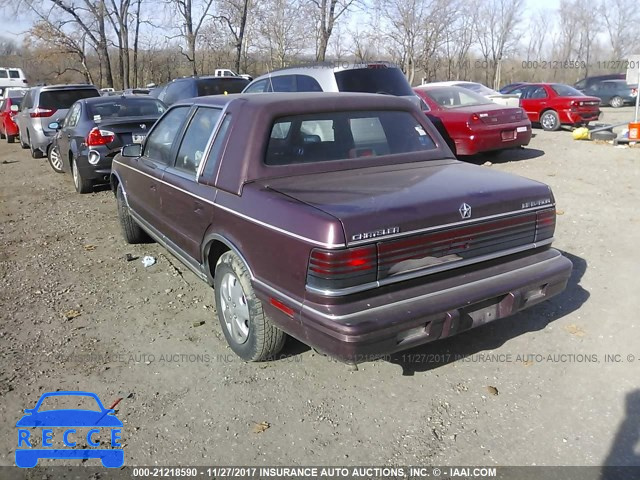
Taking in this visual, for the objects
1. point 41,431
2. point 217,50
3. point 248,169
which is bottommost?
point 41,431

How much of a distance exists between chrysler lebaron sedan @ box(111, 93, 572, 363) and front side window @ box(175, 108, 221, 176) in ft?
0.06

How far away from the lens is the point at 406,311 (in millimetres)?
2902

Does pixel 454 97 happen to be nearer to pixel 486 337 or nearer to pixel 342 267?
pixel 486 337

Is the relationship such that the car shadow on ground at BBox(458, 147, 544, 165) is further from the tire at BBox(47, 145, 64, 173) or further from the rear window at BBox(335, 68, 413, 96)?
the tire at BBox(47, 145, 64, 173)

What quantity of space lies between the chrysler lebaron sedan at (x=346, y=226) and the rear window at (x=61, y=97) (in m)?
11.5

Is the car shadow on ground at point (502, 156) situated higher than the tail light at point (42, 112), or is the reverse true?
the tail light at point (42, 112)

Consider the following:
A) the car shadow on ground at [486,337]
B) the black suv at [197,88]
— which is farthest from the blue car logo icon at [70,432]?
the black suv at [197,88]

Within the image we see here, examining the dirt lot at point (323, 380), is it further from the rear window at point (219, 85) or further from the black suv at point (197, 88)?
the rear window at point (219, 85)

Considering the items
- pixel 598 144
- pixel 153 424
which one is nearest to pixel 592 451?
pixel 153 424

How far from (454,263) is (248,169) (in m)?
1.44

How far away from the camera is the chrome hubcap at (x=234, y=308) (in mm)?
3641

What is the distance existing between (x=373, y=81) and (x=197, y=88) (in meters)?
5.54

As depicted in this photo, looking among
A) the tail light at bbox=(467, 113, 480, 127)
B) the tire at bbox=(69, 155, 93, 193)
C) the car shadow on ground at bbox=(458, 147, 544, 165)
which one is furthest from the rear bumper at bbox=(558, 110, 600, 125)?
the tire at bbox=(69, 155, 93, 193)

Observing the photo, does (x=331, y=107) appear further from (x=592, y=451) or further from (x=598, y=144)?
(x=598, y=144)
